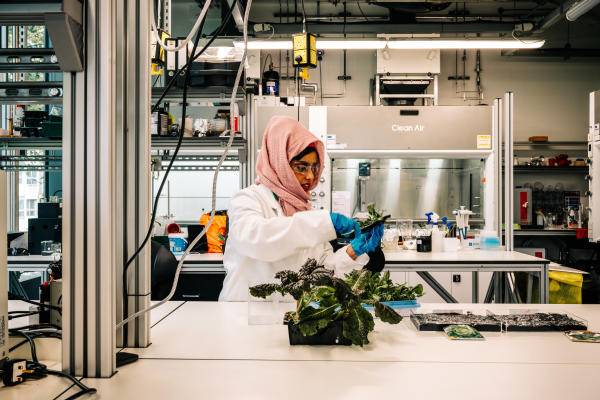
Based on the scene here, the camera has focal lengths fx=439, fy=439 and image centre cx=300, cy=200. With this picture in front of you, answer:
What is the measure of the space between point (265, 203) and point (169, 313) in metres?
0.72

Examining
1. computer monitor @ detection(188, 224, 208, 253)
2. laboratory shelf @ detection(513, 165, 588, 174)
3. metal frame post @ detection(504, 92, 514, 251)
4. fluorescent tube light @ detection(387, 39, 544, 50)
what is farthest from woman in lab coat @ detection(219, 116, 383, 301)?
laboratory shelf @ detection(513, 165, 588, 174)

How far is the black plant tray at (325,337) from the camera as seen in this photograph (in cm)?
115

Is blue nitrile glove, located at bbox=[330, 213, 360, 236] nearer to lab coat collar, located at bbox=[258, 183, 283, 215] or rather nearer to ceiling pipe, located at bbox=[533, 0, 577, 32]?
lab coat collar, located at bbox=[258, 183, 283, 215]

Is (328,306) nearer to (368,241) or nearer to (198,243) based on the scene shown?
(368,241)

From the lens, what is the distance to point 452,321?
1.30 meters

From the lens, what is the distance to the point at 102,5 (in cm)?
92

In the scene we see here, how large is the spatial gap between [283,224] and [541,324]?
3.22 ft

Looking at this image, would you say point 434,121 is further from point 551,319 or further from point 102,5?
point 102,5

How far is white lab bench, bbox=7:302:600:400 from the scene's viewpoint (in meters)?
0.88

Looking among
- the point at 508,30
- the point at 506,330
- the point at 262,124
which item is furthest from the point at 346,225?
the point at 508,30

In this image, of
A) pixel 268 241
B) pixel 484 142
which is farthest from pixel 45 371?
pixel 484 142

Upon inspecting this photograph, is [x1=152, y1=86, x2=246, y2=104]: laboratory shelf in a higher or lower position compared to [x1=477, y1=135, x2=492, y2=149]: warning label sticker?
higher

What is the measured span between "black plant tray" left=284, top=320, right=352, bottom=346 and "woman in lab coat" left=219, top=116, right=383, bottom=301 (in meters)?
0.46

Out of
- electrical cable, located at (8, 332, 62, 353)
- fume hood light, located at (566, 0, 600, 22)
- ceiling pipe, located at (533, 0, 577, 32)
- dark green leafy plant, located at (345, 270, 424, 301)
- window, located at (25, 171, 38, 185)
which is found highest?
ceiling pipe, located at (533, 0, 577, 32)
